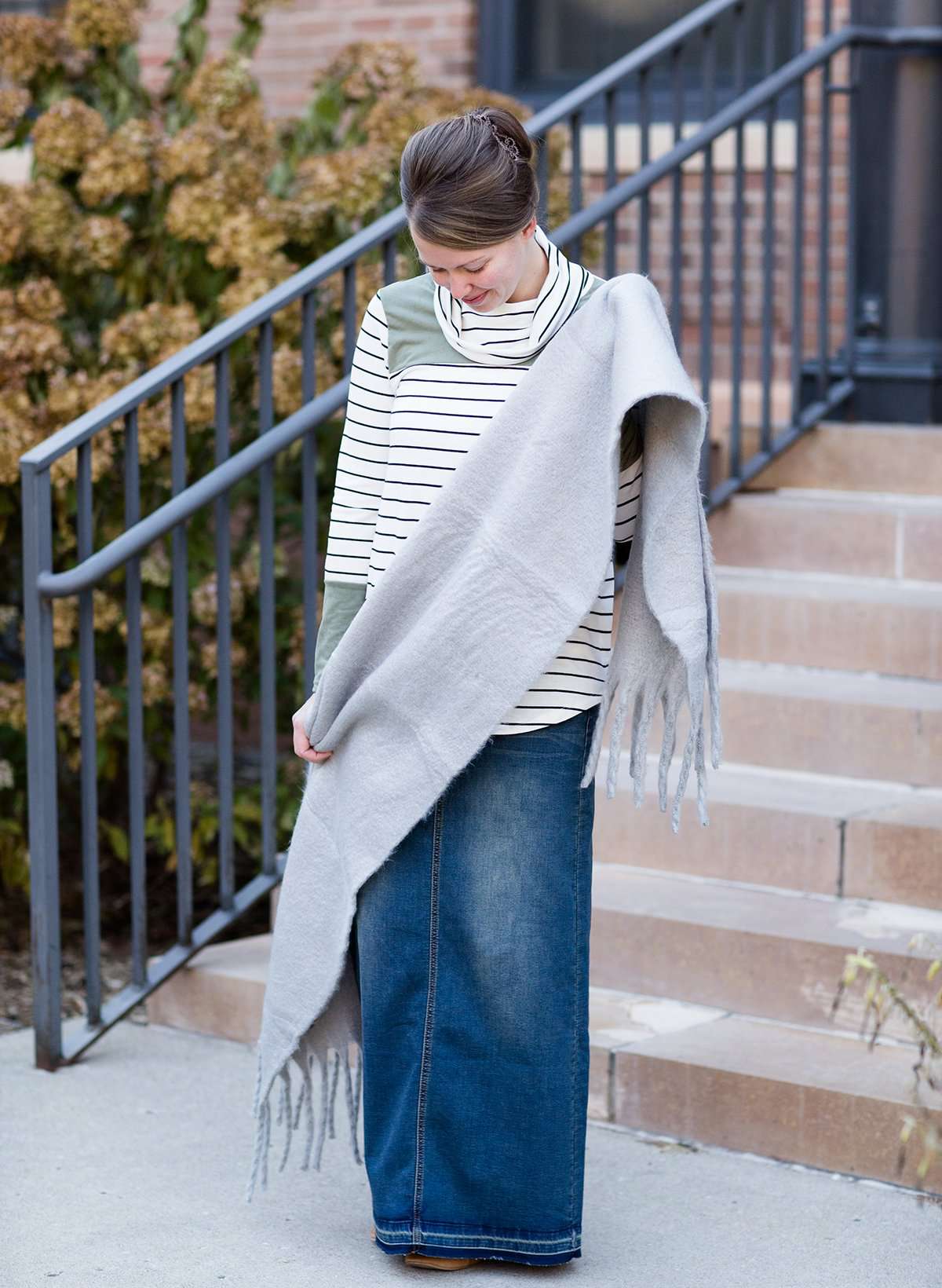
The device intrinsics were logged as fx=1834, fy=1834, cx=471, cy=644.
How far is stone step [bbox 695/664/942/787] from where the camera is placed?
4105 mm

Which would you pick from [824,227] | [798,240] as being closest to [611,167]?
[798,240]

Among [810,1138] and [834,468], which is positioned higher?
[834,468]

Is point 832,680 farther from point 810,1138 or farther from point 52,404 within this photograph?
point 52,404

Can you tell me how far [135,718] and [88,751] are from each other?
0.46 feet

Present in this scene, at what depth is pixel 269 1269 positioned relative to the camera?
2.97 metres

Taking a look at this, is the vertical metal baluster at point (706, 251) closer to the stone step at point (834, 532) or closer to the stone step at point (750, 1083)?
the stone step at point (834, 532)

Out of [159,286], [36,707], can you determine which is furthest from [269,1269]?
[159,286]

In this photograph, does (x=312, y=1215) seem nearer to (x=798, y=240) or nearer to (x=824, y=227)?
(x=798, y=240)

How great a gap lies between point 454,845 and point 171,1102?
3.96 feet

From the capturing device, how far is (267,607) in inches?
159

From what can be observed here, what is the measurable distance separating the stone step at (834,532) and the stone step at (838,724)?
377mm

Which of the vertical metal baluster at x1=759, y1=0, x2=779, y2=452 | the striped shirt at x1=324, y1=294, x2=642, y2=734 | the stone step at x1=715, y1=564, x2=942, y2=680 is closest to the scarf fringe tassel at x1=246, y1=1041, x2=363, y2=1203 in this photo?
the striped shirt at x1=324, y1=294, x2=642, y2=734

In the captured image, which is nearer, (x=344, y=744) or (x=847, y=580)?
(x=344, y=744)

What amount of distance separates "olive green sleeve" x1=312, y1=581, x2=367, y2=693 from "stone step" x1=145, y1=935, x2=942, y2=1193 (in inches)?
42.3
